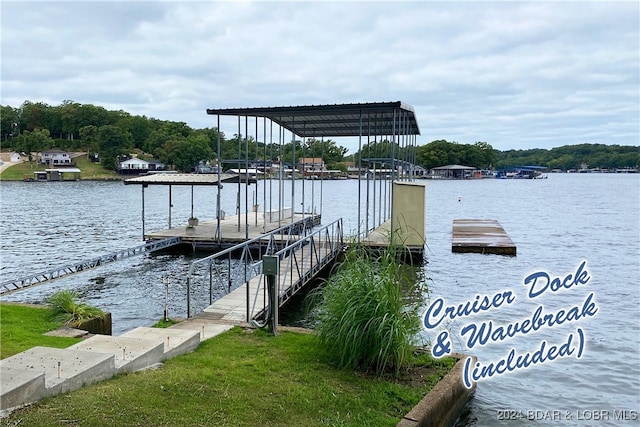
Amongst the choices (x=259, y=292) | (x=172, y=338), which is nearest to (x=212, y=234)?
(x=259, y=292)

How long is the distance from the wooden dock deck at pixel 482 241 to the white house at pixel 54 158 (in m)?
101

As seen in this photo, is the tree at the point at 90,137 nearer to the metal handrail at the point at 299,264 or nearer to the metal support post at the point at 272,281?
the metal handrail at the point at 299,264

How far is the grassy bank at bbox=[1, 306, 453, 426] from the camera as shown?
5.01 metres

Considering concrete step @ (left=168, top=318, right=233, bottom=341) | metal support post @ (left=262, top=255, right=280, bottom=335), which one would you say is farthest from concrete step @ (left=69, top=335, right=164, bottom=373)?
metal support post @ (left=262, top=255, right=280, bottom=335)

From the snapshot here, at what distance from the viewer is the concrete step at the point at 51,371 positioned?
4.89 m

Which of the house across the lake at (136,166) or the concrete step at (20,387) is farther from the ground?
the house across the lake at (136,166)

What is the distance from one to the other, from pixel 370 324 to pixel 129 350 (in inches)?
114

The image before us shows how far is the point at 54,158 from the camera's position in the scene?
112312 millimetres

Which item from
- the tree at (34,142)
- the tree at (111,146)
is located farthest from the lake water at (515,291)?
the tree at (34,142)

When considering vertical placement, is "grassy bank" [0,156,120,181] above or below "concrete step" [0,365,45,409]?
above

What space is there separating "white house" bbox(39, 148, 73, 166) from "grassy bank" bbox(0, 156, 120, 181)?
1.22m

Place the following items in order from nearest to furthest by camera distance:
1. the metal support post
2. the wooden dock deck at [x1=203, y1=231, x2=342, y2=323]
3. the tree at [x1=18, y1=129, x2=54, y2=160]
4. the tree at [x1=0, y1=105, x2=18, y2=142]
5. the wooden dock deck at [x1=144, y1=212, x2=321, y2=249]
A: 1. the metal support post
2. the wooden dock deck at [x1=203, y1=231, x2=342, y2=323]
3. the wooden dock deck at [x1=144, y1=212, x2=321, y2=249]
4. the tree at [x1=18, y1=129, x2=54, y2=160]
5. the tree at [x1=0, y1=105, x2=18, y2=142]

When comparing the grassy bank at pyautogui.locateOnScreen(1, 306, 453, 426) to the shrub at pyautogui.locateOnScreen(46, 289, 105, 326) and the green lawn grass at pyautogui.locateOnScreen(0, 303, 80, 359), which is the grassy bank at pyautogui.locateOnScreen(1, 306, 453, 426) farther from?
the shrub at pyautogui.locateOnScreen(46, 289, 105, 326)

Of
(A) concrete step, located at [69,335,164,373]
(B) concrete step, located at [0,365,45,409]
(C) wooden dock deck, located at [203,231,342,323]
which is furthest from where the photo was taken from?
(C) wooden dock deck, located at [203,231,342,323]
